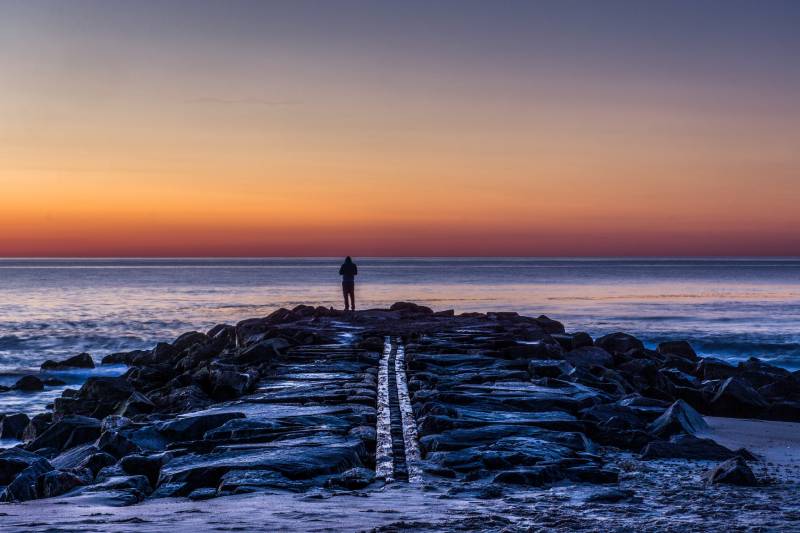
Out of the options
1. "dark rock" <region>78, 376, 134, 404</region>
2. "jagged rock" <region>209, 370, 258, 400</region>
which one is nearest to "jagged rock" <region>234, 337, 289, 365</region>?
"dark rock" <region>78, 376, 134, 404</region>

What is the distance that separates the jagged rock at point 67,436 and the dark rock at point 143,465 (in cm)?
250

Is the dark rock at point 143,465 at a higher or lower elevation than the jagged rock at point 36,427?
higher

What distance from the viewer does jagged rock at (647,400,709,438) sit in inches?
311

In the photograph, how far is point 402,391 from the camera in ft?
32.4

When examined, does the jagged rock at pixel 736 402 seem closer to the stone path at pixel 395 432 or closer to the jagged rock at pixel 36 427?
the stone path at pixel 395 432

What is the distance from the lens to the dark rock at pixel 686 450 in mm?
6734

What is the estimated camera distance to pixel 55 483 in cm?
601

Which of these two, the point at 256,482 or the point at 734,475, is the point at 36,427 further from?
the point at 734,475

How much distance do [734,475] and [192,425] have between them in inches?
181

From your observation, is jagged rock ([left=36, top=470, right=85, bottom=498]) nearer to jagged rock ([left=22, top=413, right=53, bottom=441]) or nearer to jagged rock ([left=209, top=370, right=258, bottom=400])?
jagged rock ([left=209, top=370, right=258, bottom=400])

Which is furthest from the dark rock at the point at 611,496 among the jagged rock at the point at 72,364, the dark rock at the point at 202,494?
the jagged rock at the point at 72,364

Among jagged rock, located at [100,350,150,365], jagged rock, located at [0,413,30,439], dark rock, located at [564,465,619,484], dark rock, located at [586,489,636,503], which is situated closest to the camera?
dark rock, located at [586,489,636,503]

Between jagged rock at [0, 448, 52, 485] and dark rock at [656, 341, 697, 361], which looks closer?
jagged rock at [0, 448, 52, 485]

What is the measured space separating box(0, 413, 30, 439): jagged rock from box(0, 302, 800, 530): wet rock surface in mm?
20
